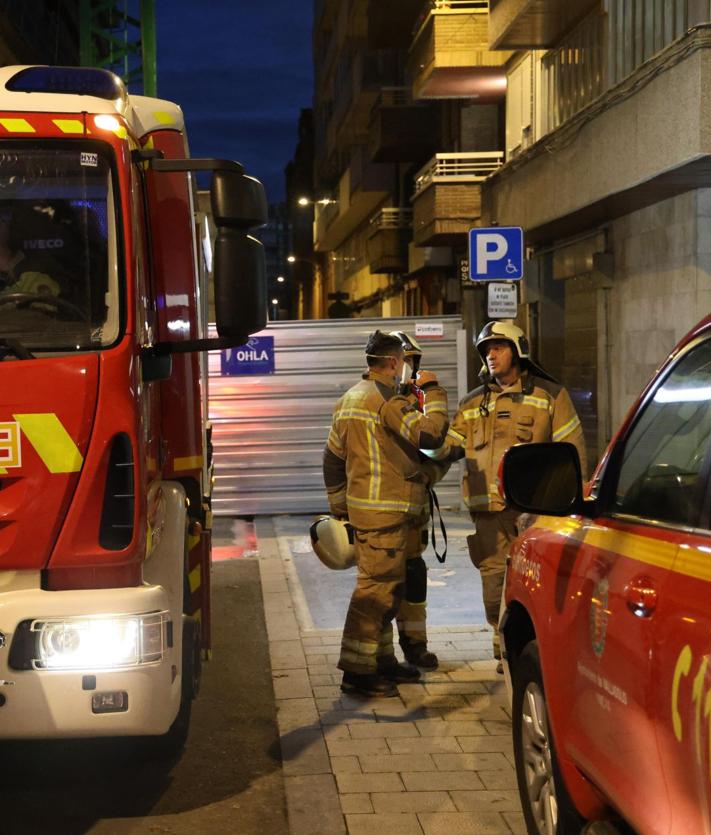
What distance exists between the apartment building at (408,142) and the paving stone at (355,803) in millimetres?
16837

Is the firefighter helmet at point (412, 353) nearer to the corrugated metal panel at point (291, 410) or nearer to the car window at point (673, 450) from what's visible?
the car window at point (673, 450)

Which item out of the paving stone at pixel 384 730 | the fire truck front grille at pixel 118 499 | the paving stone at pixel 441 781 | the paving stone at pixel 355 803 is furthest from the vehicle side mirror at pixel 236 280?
the paving stone at pixel 384 730

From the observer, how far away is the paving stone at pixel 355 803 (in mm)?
5023

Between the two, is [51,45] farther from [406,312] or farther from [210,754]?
[210,754]

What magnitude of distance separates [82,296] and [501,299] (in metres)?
7.54

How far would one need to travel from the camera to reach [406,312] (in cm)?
3616

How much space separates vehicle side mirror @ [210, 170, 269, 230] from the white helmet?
8.10 feet

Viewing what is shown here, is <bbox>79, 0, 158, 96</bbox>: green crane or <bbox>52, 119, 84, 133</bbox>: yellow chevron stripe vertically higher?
<bbox>79, 0, 158, 96</bbox>: green crane

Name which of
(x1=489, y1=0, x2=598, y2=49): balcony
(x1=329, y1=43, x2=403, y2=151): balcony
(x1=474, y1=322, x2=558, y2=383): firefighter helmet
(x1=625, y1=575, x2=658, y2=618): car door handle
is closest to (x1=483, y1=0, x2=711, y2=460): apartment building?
(x1=489, y1=0, x2=598, y2=49): balcony

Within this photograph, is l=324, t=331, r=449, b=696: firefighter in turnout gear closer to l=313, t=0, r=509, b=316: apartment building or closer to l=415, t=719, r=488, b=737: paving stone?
l=415, t=719, r=488, b=737: paving stone

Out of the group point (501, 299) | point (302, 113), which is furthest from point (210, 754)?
point (302, 113)

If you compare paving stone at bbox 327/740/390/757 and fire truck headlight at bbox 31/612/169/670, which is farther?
paving stone at bbox 327/740/390/757

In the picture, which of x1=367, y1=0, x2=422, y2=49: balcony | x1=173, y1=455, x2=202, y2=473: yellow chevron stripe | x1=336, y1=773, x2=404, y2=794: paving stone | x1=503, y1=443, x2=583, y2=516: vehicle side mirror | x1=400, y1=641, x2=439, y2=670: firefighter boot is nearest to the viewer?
x1=503, y1=443, x2=583, y2=516: vehicle side mirror

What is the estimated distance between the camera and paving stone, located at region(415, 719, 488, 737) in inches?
238
